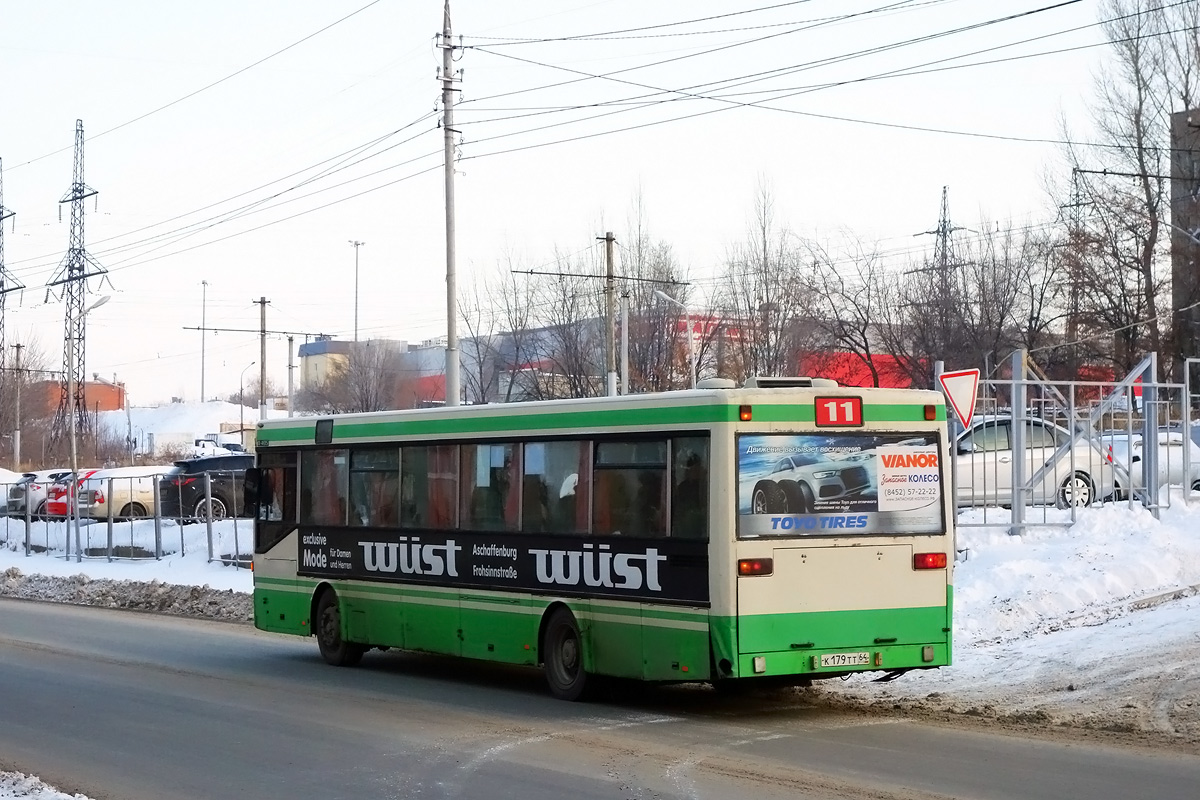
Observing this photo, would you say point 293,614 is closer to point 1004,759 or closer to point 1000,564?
point 1000,564

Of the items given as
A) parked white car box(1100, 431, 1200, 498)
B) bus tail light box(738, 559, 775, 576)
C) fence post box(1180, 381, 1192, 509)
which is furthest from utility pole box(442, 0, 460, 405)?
bus tail light box(738, 559, 775, 576)

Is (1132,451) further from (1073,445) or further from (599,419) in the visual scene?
(599,419)

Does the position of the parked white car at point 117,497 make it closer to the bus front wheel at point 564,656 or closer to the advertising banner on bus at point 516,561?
the advertising banner on bus at point 516,561

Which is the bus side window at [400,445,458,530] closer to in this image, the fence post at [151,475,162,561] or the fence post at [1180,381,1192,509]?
the fence post at [1180,381,1192,509]

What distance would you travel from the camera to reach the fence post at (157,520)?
30938 millimetres

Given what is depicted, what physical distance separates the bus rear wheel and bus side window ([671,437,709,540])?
5637mm

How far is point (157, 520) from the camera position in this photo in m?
31.0

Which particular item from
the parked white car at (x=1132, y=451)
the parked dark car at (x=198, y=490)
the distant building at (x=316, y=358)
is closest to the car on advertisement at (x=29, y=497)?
the parked dark car at (x=198, y=490)

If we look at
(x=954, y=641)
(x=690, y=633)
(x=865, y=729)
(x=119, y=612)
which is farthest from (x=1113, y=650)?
(x=119, y=612)

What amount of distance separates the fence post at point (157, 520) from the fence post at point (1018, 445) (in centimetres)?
1849

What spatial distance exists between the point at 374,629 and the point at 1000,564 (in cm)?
746

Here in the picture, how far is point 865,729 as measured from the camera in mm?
10953

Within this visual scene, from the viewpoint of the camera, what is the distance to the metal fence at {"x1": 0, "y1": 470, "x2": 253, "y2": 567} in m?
29.8

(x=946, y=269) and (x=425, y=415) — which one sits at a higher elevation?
(x=946, y=269)
